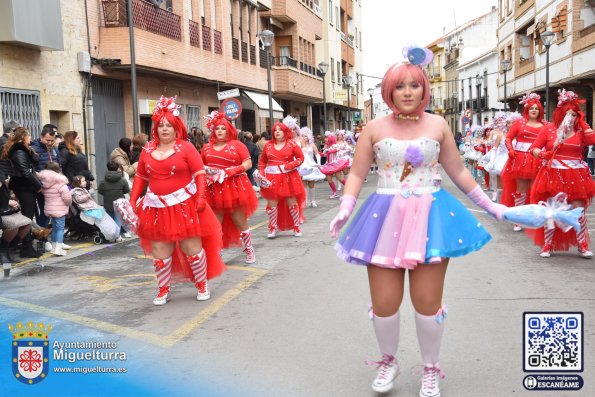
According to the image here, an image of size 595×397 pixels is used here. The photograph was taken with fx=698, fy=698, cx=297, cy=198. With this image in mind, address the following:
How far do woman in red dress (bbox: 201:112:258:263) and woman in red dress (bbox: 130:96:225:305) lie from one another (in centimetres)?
170

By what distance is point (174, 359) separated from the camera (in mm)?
5066

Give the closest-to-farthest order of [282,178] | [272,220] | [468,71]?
[282,178] < [272,220] < [468,71]

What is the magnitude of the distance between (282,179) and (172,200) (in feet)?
16.0

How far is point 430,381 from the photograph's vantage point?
4234 millimetres

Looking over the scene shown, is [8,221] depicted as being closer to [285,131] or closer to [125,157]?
[125,157]

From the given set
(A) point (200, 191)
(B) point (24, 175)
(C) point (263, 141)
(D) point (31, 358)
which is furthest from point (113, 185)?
(C) point (263, 141)

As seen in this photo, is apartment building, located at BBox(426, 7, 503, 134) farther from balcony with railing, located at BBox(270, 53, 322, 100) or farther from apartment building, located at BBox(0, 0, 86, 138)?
apartment building, located at BBox(0, 0, 86, 138)

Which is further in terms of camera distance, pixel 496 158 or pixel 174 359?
pixel 496 158

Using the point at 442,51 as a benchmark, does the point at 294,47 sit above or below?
below

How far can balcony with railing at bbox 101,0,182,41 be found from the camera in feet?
61.7

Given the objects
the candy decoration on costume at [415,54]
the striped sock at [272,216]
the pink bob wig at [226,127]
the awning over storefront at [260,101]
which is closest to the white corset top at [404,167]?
the candy decoration on costume at [415,54]

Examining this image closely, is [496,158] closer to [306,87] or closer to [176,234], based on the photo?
[176,234]

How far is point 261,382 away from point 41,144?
294 inches

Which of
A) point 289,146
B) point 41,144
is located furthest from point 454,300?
point 41,144
